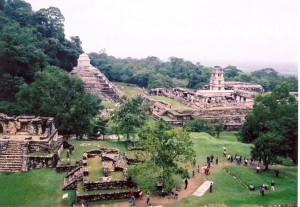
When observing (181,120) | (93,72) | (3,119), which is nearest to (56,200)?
(3,119)

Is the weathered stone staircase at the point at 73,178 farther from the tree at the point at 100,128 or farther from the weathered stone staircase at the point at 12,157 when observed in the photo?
the tree at the point at 100,128

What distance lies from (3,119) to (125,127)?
1047 centimetres

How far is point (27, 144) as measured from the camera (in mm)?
27031

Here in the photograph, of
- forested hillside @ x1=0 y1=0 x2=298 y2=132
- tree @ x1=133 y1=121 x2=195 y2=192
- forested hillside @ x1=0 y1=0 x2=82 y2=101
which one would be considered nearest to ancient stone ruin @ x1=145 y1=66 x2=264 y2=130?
forested hillside @ x1=0 y1=0 x2=298 y2=132

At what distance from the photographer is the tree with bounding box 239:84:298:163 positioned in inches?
1069

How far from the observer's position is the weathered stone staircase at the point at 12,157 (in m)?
25.4

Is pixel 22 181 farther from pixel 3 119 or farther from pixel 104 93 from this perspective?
pixel 104 93

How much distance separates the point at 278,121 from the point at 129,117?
507 inches

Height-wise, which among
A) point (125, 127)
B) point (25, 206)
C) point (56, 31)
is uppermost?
point (56, 31)

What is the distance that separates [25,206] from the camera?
67.9 ft

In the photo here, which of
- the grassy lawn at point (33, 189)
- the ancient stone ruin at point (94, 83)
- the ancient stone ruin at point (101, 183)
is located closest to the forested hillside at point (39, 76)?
the ancient stone ruin at point (94, 83)

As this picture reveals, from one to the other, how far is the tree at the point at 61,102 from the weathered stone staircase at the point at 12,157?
22.6 ft

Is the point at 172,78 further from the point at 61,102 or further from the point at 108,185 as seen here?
the point at 108,185

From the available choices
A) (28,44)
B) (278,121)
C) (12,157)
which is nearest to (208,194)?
(278,121)
